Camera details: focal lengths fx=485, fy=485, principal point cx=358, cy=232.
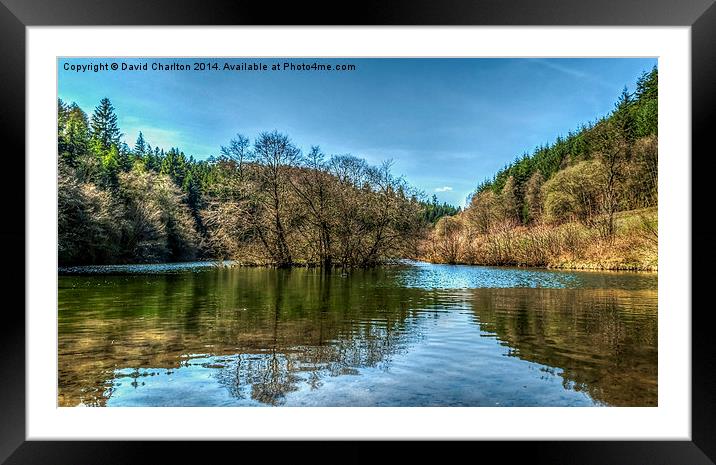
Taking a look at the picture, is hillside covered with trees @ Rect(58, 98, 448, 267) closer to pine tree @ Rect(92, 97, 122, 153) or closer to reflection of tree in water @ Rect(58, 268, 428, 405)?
pine tree @ Rect(92, 97, 122, 153)

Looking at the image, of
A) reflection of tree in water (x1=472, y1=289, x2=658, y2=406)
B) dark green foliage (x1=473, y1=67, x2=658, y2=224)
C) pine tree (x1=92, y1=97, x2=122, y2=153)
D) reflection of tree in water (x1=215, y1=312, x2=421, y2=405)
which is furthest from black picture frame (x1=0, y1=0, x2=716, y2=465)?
pine tree (x1=92, y1=97, x2=122, y2=153)

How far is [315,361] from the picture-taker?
5.43 meters

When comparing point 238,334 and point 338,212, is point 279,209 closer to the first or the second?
point 338,212

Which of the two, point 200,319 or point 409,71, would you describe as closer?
point 200,319

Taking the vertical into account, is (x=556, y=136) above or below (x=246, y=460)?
above

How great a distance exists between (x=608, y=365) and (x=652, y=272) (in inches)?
554

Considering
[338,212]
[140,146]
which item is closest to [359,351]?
[338,212]

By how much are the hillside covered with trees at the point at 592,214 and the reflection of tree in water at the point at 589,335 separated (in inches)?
330
